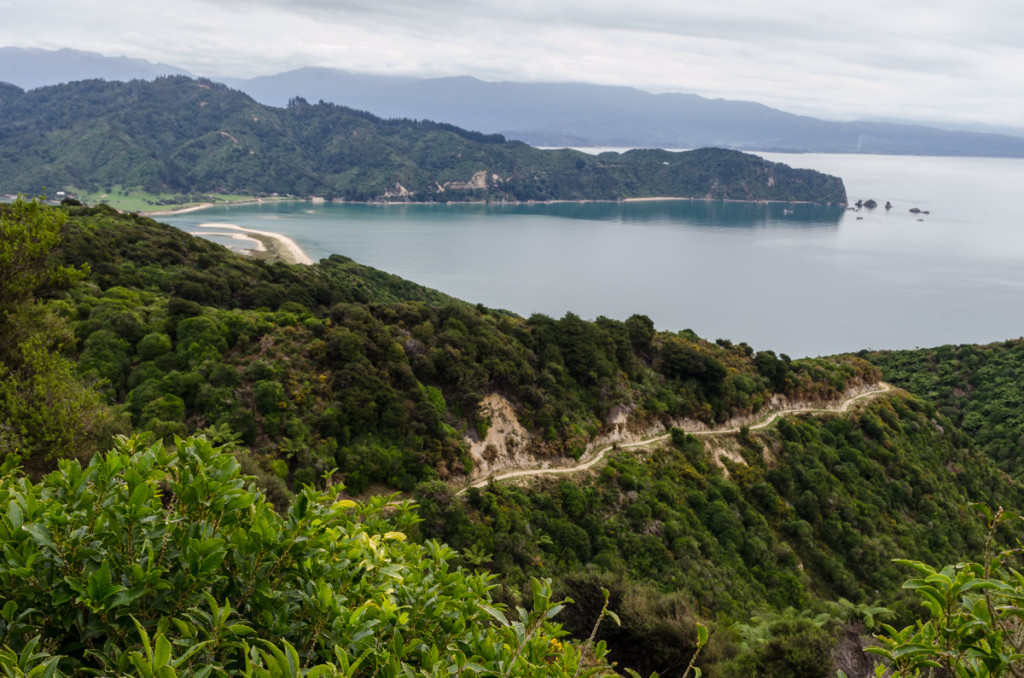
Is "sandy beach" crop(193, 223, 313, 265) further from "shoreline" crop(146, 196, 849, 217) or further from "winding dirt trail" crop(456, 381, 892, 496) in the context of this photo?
"winding dirt trail" crop(456, 381, 892, 496)

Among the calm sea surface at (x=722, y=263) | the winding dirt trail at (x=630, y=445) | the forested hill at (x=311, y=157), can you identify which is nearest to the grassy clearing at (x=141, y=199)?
the forested hill at (x=311, y=157)

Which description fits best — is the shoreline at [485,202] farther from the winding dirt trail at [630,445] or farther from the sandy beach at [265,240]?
the winding dirt trail at [630,445]

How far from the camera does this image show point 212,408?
635 inches

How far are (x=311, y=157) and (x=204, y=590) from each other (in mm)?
179832

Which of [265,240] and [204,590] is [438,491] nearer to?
[204,590]

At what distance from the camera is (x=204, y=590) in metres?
2.73

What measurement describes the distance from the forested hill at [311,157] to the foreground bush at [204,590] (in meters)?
147

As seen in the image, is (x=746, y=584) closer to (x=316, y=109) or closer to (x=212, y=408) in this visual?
(x=212, y=408)

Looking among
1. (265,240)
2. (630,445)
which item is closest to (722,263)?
(265,240)

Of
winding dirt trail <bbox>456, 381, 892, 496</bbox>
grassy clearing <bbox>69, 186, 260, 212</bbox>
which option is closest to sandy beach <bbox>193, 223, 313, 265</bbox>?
grassy clearing <bbox>69, 186, 260, 212</bbox>

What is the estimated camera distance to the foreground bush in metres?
2.45

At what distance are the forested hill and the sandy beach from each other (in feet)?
162

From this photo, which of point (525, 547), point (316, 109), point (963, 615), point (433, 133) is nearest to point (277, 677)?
point (963, 615)

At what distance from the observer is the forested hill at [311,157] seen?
449 feet
